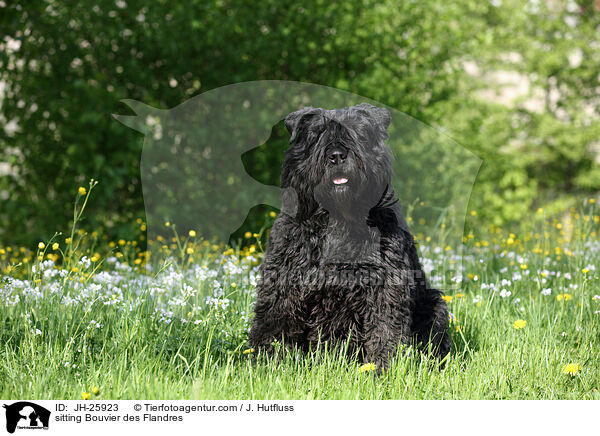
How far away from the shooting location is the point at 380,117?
311 cm

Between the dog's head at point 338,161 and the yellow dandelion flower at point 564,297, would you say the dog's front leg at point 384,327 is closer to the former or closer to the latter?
the dog's head at point 338,161

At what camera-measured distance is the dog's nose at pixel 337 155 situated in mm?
2973

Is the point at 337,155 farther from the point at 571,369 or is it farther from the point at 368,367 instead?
the point at 571,369

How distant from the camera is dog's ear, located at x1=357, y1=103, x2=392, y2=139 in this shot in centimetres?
309

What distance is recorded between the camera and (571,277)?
4840 millimetres

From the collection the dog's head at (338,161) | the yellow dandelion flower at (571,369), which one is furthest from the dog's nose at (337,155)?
the yellow dandelion flower at (571,369)

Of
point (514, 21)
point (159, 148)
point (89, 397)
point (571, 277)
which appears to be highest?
point (514, 21)

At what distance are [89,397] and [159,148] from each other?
10.9ft

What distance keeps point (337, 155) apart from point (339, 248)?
505mm

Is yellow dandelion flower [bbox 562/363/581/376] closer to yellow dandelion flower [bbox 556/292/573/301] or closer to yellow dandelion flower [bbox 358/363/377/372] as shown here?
yellow dandelion flower [bbox 556/292/573/301]
